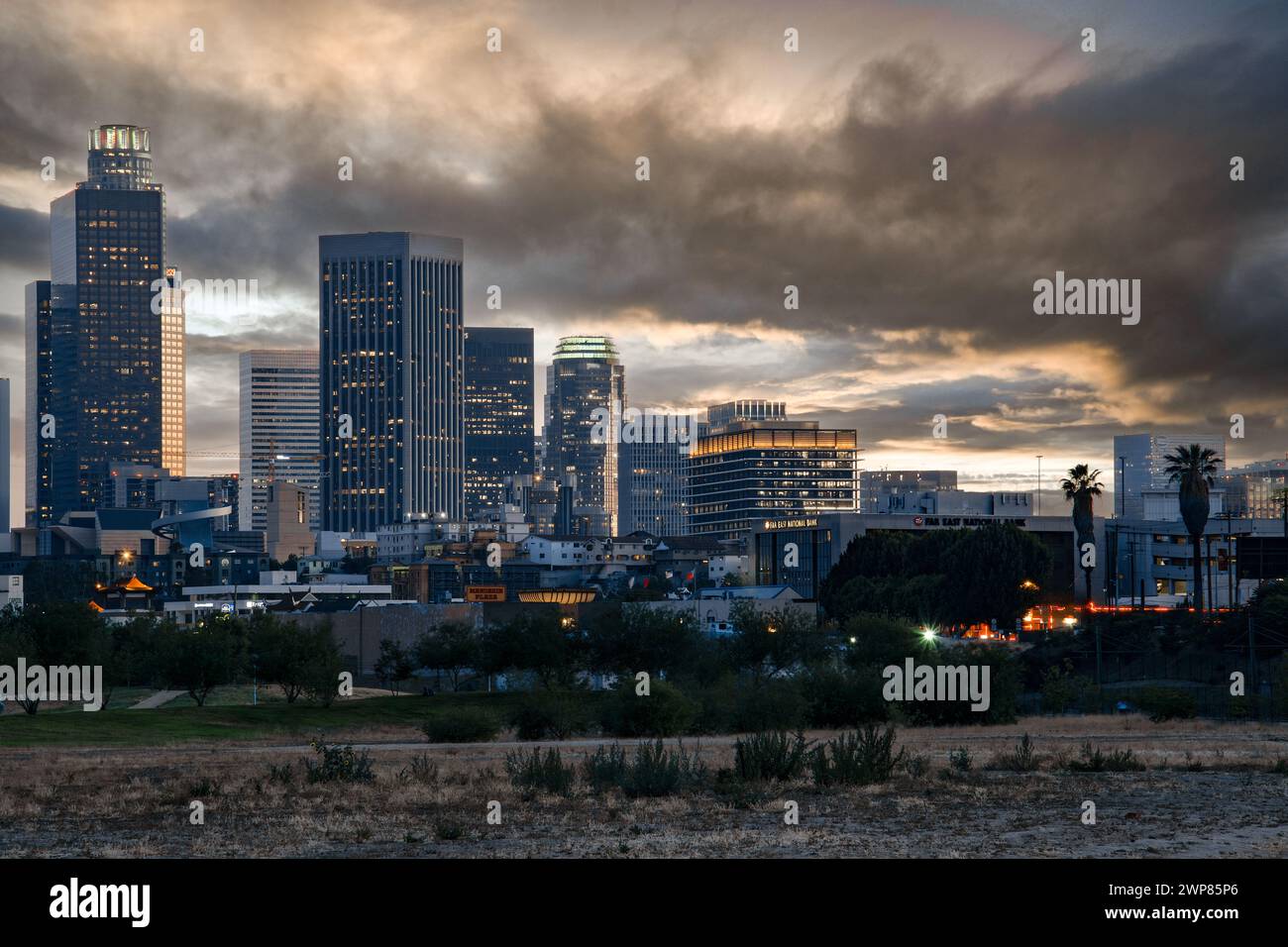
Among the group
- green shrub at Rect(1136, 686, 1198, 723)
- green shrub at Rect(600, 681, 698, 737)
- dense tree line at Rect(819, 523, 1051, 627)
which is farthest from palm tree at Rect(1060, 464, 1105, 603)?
green shrub at Rect(600, 681, 698, 737)

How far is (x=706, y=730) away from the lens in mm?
61375

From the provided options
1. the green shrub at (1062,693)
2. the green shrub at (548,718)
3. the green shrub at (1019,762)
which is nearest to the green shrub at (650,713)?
the green shrub at (548,718)

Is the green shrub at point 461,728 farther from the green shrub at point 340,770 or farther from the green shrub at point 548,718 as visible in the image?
the green shrub at point 340,770

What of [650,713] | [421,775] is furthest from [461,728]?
[421,775]

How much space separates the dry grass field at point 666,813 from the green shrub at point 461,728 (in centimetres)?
1543

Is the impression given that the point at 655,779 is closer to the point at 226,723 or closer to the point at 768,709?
the point at 768,709

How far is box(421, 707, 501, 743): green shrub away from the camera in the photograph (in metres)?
60.2

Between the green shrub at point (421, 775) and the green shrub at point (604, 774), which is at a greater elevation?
the green shrub at point (604, 774)

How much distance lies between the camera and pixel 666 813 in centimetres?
2977

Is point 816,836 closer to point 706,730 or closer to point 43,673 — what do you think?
point 706,730

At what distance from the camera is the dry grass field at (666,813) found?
24.4 m

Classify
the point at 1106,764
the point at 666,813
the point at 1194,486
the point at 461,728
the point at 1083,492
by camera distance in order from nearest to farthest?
the point at 666,813, the point at 1106,764, the point at 461,728, the point at 1194,486, the point at 1083,492

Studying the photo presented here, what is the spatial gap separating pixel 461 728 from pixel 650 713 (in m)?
7.50

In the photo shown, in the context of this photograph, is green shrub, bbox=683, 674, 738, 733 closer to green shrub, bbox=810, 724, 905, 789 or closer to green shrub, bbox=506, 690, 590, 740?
green shrub, bbox=506, 690, 590, 740
